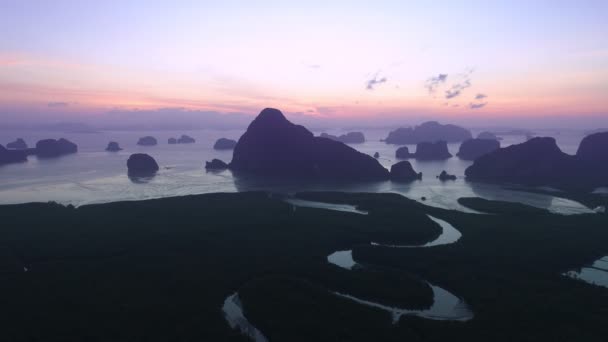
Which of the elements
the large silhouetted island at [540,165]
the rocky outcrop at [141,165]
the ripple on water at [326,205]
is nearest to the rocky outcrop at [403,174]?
the large silhouetted island at [540,165]

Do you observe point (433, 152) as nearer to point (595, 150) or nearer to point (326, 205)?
point (595, 150)

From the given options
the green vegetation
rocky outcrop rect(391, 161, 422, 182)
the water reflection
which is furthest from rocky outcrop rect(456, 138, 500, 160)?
the water reflection

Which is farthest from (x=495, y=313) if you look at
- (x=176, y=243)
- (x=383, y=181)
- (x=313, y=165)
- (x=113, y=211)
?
(x=313, y=165)

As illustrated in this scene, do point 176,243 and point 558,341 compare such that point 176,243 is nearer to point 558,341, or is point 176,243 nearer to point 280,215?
point 280,215

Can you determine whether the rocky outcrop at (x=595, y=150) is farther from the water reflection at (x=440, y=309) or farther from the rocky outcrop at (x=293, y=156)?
the water reflection at (x=440, y=309)

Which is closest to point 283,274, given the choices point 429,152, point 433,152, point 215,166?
point 215,166

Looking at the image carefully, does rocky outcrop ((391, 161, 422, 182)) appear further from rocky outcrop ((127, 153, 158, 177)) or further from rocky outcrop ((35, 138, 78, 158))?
rocky outcrop ((35, 138, 78, 158))
